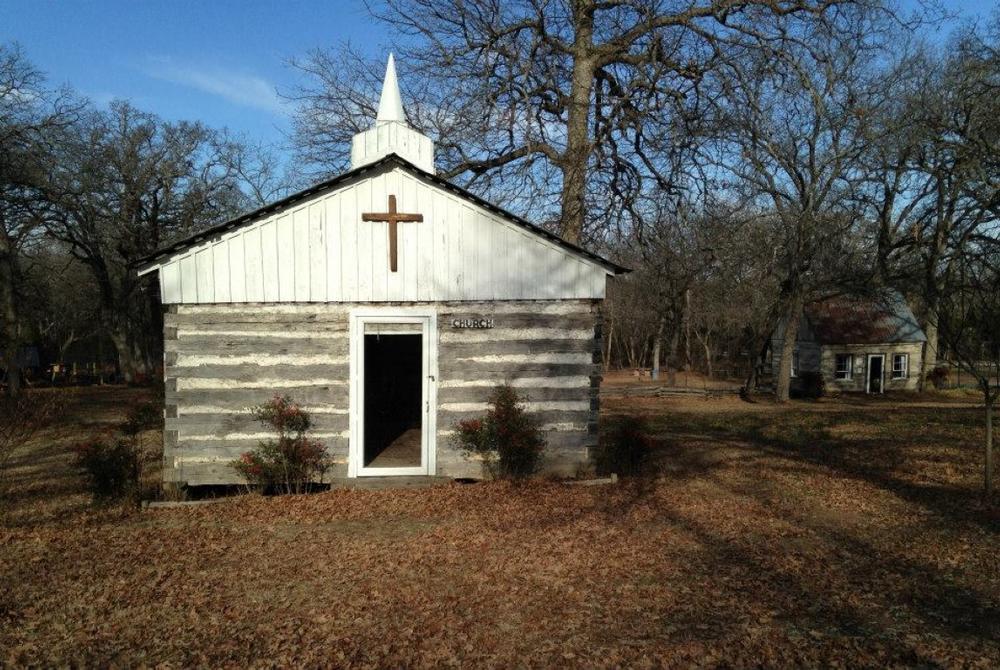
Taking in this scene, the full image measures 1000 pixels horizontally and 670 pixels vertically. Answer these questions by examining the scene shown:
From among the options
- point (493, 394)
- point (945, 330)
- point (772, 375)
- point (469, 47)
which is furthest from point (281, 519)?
point (772, 375)

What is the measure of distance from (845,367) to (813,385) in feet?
15.3

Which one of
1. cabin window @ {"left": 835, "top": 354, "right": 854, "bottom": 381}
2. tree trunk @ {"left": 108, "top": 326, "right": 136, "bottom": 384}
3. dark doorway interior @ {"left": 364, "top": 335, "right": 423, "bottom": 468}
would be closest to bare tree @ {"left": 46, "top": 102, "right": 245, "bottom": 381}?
tree trunk @ {"left": 108, "top": 326, "right": 136, "bottom": 384}

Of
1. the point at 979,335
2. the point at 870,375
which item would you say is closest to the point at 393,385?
the point at 979,335

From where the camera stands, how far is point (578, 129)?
1588 cm

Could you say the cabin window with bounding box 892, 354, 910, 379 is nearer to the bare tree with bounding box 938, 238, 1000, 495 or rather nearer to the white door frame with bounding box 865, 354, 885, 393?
the white door frame with bounding box 865, 354, 885, 393

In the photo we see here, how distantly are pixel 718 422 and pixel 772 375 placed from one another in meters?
22.4

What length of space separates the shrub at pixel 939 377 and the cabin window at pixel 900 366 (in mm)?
1684

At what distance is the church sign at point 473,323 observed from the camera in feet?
33.1

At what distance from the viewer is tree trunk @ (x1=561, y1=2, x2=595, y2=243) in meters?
15.3

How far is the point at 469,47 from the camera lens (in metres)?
15.0

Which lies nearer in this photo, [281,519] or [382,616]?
[382,616]

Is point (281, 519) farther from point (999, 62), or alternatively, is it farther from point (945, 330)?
point (999, 62)

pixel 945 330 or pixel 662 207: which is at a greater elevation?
pixel 662 207

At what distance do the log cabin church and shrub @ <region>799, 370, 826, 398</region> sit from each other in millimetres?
27346
